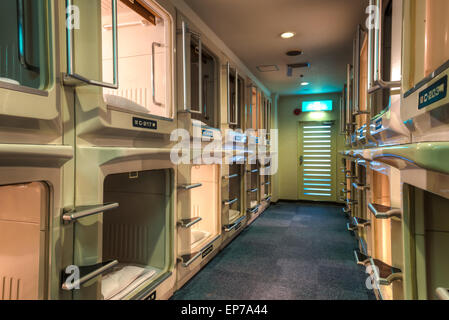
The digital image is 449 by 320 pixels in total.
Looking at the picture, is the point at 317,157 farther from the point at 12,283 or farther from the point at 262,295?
the point at 12,283

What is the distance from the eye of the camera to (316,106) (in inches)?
259

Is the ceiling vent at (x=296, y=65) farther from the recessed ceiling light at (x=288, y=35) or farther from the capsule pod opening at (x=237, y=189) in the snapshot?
the capsule pod opening at (x=237, y=189)

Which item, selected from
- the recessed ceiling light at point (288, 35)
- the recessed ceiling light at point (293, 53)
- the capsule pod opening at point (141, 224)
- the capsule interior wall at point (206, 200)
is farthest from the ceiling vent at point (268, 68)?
the capsule pod opening at point (141, 224)

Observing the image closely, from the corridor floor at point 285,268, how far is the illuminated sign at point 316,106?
3034 millimetres

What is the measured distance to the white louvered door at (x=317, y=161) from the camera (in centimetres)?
Result: 658

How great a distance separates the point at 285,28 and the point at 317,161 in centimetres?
425

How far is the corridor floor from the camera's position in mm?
2355

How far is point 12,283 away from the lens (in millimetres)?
1320

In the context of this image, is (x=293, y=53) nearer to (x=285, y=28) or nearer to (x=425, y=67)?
(x=285, y=28)

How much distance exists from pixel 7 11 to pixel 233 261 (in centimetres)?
281

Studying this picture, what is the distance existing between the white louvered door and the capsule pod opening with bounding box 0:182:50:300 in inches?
246

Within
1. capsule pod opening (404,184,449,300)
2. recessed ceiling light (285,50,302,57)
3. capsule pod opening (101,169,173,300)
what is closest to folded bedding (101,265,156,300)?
capsule pod opening (101,169,173,300)

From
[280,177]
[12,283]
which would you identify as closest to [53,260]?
[12,283]

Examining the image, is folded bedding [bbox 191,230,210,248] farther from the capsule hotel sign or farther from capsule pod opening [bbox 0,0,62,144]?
the capsule hotel sign
